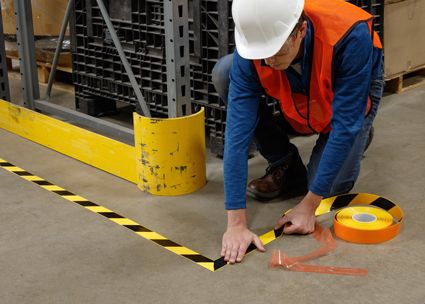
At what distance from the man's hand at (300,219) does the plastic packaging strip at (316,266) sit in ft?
0.24

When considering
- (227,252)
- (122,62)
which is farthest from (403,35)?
(227,252)

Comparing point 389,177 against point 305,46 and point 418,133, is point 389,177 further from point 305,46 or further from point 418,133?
point 305,46

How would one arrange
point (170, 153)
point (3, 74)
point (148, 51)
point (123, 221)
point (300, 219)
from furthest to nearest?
point (3, 74) < point (148, 51) < point (170, 153) < point (123, 221) < point (300, 219)

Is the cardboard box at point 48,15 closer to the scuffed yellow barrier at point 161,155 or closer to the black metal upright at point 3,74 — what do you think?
the black metal upright at point 3,74

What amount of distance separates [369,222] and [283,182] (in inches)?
25.1

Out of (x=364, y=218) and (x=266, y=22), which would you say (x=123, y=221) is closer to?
(x=364, y=218)

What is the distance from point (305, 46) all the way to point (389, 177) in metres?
1.26

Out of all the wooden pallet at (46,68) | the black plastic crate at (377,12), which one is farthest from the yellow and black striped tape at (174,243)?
the wooden pallet at (46,68)

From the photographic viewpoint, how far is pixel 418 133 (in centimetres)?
432

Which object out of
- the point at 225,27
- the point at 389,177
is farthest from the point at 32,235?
the point at 389,177

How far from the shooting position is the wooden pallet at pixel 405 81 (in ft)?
17.2

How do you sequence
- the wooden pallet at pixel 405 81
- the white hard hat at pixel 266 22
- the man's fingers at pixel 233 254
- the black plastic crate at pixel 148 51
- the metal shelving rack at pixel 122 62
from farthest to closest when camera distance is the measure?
the wooden pallet at pixel 405 81 < the black plastic crate at pixel 148 51 < the metal shelving rack at pixel 122 62 < the man's fingers at pixel 233 254 < the white hard hat at pixel 266 22

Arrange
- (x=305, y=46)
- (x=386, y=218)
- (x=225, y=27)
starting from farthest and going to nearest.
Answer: (x=225, y=27) → (x=386, y=218) → (x=305, y=46)

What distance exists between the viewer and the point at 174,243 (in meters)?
2.97
